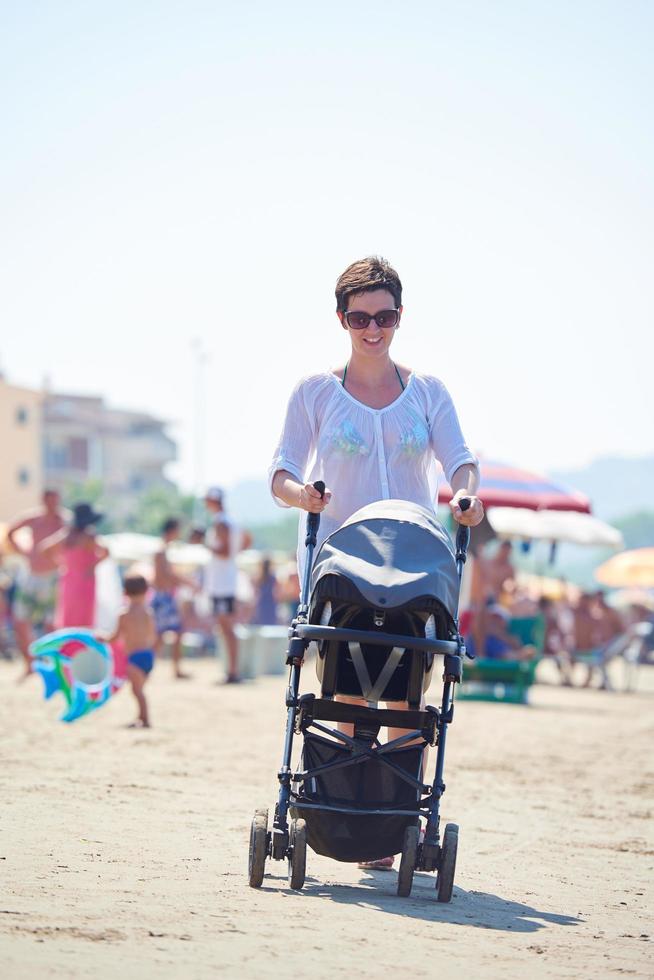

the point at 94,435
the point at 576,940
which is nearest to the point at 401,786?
the point at 576,940

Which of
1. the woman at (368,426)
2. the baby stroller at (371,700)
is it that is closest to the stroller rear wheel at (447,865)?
the baby stroller at (371,700)

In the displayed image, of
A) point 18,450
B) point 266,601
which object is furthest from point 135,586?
point 18,450

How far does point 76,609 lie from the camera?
14.0 metres

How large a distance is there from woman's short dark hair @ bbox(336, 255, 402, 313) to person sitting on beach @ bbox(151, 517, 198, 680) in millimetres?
11696

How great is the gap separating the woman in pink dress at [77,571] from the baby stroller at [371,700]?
9.03 m

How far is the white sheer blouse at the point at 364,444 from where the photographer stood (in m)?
5.55

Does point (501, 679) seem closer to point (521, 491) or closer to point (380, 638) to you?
point (521, 491)

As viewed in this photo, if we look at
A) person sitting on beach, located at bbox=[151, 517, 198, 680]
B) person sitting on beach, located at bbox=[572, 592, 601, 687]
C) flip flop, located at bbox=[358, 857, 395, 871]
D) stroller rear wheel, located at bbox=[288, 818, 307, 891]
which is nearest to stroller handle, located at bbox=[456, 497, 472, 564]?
stroller rear wheel, located at bbox=[288, 818, 307, 891]

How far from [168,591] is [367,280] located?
13.7m

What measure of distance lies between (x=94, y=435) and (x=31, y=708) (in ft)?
359

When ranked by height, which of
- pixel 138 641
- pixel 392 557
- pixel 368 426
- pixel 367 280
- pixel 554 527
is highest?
pixel 367 280

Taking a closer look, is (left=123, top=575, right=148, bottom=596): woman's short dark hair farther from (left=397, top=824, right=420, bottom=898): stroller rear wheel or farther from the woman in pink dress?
(left=397, top=824, right=420, bottom=898): stroller rear wheel

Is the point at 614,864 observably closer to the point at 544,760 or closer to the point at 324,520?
the point at 324,520

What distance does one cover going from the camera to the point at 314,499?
17.2ft
